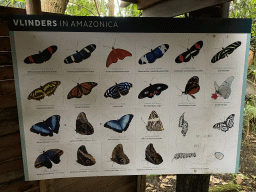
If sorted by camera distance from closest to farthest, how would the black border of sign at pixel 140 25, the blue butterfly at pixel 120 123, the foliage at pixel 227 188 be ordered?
1. the black border of sign at pixel 140 25
2. the blue butterfly at pixel 120 123
3. the foliage at pixel 227 188

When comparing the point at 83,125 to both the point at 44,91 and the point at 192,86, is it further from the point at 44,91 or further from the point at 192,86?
the point at 192,86

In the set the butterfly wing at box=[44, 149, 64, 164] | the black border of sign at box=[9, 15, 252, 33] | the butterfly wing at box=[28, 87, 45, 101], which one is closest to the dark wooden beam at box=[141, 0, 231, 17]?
the black border of sign at box=[9, 15, 252, 33]

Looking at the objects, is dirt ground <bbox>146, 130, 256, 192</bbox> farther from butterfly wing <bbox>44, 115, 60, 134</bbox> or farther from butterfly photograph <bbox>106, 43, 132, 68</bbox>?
butterfly photograph <bbox>106, 43, 132, 68</bbox>

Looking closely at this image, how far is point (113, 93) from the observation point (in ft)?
3.14

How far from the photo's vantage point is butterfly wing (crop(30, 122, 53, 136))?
964 millimetres

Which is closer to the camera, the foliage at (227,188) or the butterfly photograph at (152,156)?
the butterfly photograph at (152,156)

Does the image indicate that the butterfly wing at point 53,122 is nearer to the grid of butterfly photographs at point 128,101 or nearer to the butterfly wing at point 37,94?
the grid of butterfly photographs at point 128,101

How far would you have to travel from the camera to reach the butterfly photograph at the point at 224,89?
38.5 inches

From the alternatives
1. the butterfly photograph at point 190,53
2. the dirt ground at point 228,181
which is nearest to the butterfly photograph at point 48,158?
the butterfly photograph at point 190,53

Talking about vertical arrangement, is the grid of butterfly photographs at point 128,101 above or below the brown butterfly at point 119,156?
above

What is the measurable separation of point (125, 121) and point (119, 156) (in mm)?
209

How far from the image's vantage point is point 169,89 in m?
0.98

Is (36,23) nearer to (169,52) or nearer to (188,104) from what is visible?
(169,52)

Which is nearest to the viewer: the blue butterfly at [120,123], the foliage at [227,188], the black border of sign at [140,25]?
the black border of sign at [140,25]
